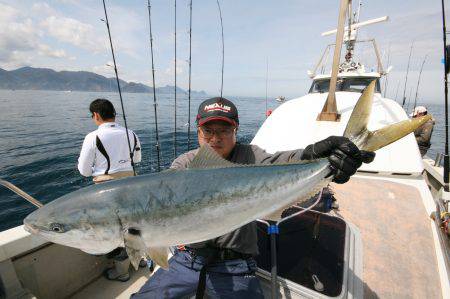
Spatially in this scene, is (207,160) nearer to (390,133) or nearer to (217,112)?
(217,112)

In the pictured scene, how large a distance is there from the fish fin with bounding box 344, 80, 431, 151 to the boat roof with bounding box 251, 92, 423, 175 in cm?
407

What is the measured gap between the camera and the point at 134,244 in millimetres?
1839

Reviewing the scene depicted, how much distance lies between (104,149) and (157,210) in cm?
338

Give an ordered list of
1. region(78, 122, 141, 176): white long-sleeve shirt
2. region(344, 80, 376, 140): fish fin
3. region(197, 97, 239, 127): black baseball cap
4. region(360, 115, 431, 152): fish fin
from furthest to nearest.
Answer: region(78, 122, 141, 176): white long-sleeve shirt, region(197, 97, 239, 127): black baseball cap, region(344, 80, 376, 140): fish fin, region(360, 115, 431, 152): fish fin

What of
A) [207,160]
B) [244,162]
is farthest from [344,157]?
[207,160]

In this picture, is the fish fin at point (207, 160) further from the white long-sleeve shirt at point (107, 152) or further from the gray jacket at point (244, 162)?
the white long-sleeve shirt at point (107, 152)

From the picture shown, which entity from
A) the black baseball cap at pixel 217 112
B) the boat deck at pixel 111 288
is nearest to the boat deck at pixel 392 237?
the black baseball cap at pixel 217 112

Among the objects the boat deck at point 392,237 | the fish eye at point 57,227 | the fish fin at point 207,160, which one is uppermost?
the fish fin at point 207,160

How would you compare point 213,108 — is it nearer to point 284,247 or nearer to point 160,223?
point 160,223

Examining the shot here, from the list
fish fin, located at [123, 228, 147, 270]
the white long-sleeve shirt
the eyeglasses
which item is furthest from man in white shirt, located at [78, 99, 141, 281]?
fish fin, located at [123, 228, 147, 270]

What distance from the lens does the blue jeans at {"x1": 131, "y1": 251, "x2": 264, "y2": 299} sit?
2.53 m

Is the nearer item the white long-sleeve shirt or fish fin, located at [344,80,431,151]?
fish fin, located at [344,80,431,151]

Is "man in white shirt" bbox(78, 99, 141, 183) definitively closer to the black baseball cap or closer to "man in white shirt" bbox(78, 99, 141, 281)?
"man in white shirt" bbox(78, 99, 141, 281)

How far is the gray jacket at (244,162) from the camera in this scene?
2604 mm
